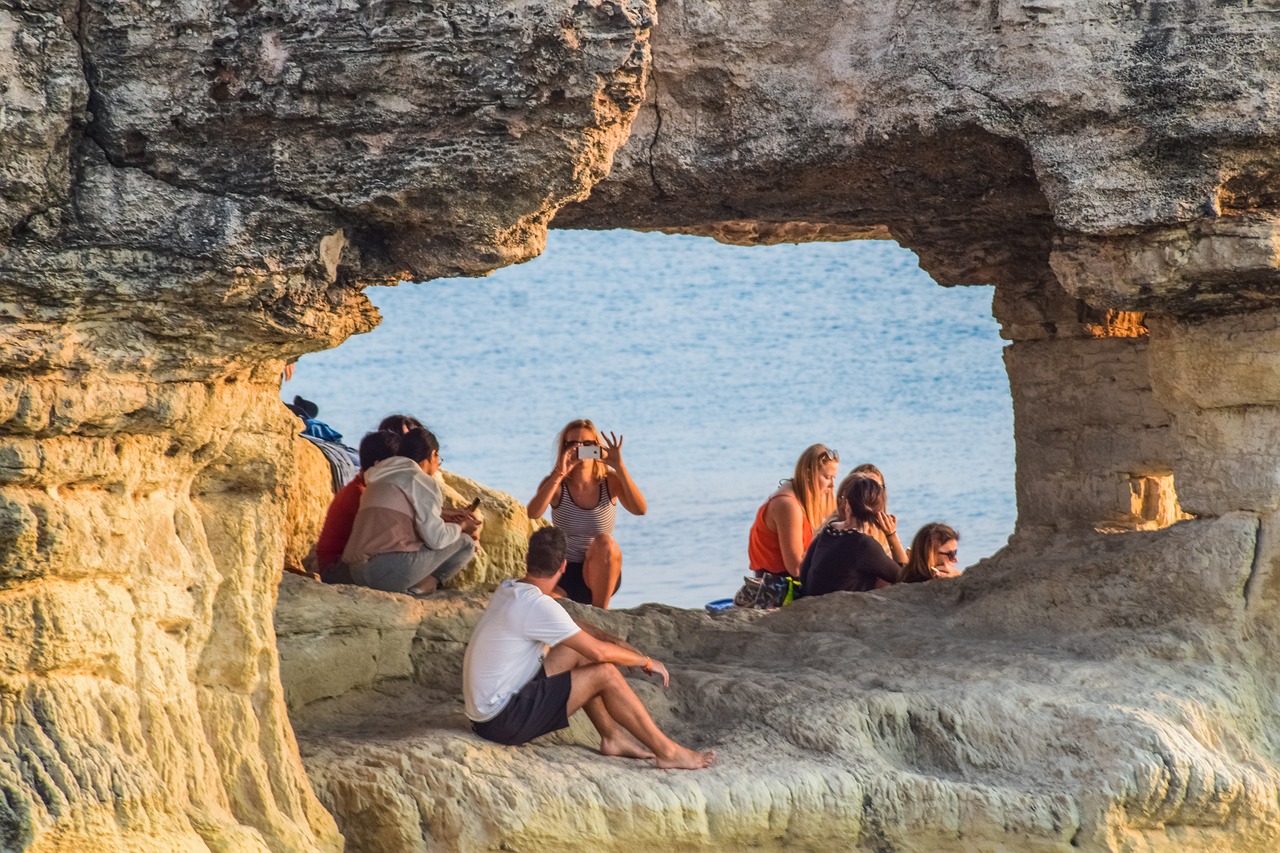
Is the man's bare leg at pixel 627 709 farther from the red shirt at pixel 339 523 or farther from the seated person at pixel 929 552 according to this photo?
the seated person at pixel 929 552

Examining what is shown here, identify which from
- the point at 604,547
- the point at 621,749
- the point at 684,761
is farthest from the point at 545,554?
the point at 604,547

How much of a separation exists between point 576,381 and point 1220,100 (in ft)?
44.3

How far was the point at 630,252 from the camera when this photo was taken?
67.8 ft

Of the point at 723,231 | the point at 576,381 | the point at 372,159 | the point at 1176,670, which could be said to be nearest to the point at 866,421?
the point at 576,381

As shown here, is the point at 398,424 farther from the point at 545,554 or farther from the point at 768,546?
the point at 768,546

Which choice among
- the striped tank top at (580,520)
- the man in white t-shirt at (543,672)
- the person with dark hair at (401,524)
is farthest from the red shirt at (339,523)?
the man in white t-shirt at (543,672)

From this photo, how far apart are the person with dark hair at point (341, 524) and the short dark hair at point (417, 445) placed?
75mm

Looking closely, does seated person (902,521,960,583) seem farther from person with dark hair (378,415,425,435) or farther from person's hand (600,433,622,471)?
person with dark hair (378,415,425,435)

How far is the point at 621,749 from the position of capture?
5.69m

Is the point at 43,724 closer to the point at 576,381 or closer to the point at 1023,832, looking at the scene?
the point at 1023,832

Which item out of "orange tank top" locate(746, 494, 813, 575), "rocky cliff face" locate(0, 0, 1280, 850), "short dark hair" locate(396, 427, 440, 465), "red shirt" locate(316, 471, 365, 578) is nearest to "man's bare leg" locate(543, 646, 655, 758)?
"rocky cliff face" locate(0, 0, 1280, 850)

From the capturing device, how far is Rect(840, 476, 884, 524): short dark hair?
7184mm

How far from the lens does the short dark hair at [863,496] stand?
7.18 metres

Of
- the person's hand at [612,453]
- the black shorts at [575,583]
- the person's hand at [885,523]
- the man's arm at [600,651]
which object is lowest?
the man's arm at [600,651]
